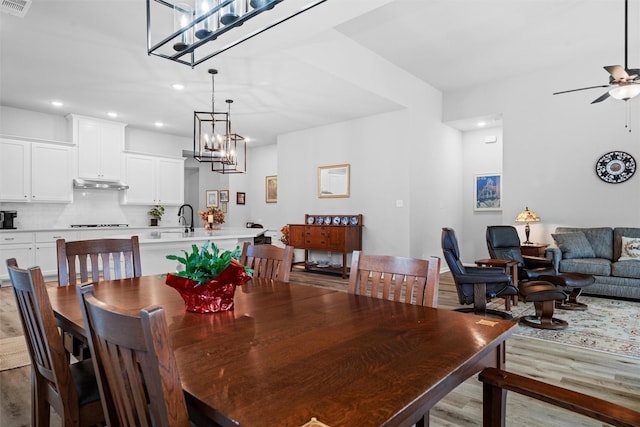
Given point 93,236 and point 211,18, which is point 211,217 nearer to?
point 93,236

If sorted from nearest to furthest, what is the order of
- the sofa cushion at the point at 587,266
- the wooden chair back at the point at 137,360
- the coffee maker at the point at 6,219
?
1. the wooden chair back at the point at 137,360
2. the sofa cushion at the point at 587,266
3. the coffee maker at the point at 6,219

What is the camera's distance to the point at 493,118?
6.59m

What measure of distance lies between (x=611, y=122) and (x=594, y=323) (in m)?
3.36

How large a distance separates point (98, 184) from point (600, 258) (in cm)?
787

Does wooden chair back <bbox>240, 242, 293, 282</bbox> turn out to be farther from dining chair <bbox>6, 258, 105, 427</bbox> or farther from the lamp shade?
the lamp shade

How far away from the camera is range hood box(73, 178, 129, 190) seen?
6.15 m

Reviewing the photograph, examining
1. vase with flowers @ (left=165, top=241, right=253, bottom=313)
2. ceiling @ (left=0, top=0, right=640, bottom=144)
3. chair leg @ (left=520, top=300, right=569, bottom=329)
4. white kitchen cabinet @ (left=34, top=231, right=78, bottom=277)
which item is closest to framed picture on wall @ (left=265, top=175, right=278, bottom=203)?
ceiling @ (left=0, top=0, right=640, bottom=144)


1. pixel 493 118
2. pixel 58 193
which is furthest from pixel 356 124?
pixel 58 193

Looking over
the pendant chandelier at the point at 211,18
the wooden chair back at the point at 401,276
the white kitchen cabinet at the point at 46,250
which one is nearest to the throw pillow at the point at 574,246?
the wooden chair back at the point at 401,276

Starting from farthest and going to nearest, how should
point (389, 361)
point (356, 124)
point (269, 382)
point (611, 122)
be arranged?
point (356, 124)
point (611, 122)
point (389, 361)
point (269, 382)

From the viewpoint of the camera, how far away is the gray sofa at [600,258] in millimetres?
4441

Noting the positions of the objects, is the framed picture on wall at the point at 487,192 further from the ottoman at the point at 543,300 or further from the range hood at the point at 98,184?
the range hood at the point at 98,184

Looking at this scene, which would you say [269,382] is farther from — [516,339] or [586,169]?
[586,169]

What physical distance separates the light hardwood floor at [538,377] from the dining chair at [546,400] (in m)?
0.95
